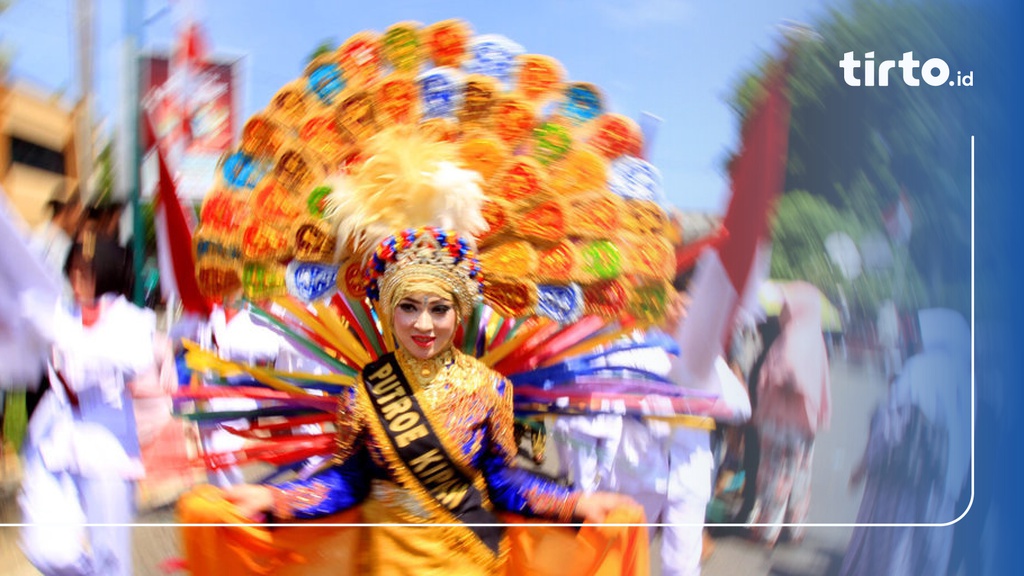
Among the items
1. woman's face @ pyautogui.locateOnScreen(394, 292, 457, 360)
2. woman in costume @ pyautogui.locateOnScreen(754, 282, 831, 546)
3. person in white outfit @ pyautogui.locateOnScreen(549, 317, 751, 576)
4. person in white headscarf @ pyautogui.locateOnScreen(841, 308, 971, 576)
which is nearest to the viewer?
woman's face @ pyautogui.locateOnScreen(394, 292, 457, 360)

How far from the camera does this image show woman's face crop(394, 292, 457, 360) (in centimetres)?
193

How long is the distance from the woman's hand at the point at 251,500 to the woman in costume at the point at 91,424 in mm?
502

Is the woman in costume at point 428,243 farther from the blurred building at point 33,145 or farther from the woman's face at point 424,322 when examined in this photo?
the blurred building at point 33,145

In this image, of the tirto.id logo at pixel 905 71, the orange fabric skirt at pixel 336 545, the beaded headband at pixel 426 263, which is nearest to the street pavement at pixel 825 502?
the orange fabric skirt at pixel 336 545

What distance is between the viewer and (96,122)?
2111 millimetres

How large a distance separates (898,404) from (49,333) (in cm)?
230

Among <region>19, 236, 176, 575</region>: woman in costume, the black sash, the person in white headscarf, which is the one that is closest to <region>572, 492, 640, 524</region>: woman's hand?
the black sash

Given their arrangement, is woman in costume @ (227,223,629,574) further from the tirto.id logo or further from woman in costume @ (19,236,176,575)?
the tirto.id logo

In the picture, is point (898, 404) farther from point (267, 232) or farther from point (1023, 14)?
point (267, 232)

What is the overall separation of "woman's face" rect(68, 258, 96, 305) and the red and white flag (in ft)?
5.46

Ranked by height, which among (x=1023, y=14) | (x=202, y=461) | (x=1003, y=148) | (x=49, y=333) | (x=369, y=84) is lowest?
(x=202, y=461)

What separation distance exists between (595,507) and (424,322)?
23.9 inches

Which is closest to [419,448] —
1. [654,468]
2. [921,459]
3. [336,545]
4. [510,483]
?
[510,483]

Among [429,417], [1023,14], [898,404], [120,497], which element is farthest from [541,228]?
[120,497]
